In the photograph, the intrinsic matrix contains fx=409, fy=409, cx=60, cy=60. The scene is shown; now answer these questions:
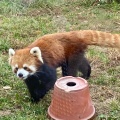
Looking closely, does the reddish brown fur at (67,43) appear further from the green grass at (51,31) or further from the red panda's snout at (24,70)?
the green grass at (51,31)

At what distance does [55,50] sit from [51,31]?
2.53 metres

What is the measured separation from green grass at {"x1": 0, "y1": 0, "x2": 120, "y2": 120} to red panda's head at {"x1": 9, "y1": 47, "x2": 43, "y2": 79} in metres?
0.45

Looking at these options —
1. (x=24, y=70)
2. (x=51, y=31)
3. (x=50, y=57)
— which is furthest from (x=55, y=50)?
(x=51, y=31)

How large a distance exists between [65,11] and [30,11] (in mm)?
809

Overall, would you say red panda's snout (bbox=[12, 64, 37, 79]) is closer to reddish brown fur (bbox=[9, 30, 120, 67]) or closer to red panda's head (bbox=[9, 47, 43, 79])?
red panda's head (bbox=[9, 47, 43, 79])

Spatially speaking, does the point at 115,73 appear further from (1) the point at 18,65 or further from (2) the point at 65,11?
(2) the point at 65,11

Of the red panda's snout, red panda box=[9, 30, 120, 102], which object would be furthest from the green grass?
the red panda's snout

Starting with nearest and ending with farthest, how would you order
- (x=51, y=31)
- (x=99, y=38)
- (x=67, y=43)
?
1. (x=67, y=43)
2. (x=99, y=38)
3. (x=51, y=31)

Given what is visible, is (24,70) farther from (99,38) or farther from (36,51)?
(99,38)

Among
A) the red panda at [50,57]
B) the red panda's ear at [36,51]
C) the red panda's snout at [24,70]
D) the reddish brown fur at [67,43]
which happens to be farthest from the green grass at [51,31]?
the red panda's ear at [36,51]

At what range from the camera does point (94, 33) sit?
570cm

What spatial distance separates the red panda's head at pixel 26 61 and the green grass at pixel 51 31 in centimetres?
45

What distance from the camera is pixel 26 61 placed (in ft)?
16.6

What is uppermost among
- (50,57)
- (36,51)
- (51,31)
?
(36,51)
